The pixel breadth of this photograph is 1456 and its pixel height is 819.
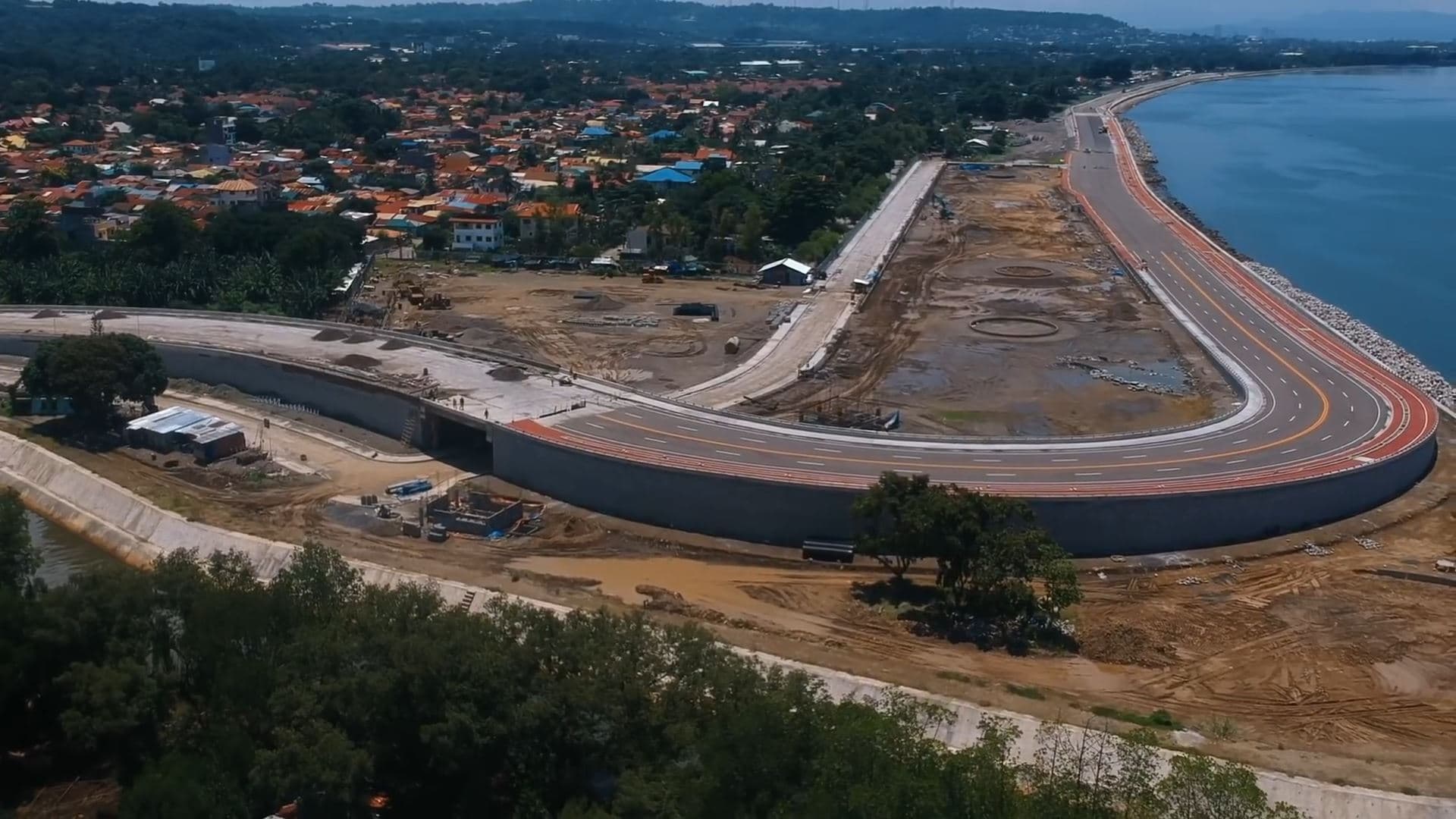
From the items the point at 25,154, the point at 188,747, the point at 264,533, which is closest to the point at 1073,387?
the point at 264,533

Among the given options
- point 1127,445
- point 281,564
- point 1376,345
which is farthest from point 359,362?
point 1376,345

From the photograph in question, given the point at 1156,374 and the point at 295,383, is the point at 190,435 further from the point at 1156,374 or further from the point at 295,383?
the point at 1156,374

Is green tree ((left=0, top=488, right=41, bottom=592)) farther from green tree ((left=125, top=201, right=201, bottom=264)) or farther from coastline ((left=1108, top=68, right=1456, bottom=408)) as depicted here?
coastline ((left=1108, top=68, right=1456, bottom=408))

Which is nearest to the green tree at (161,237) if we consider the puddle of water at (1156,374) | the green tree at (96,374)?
the green tree at (96,374)

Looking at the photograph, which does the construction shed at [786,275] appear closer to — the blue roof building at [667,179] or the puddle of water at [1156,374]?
the puddle of water at [1156,374]

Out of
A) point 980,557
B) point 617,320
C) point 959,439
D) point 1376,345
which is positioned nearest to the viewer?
point 980,557

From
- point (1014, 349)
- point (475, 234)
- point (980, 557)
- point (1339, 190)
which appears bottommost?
point (1014, 349)
